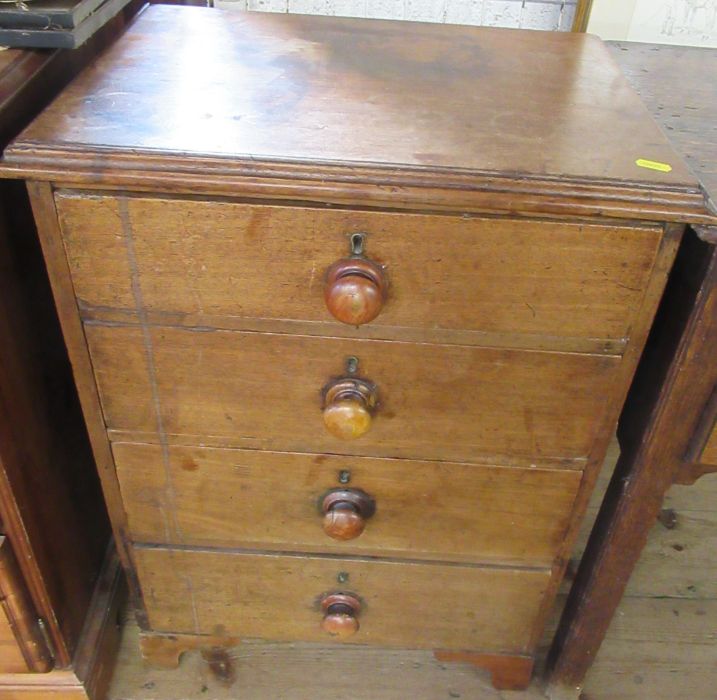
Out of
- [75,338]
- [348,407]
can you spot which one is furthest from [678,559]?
[75,338]

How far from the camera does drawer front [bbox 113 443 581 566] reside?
914mm

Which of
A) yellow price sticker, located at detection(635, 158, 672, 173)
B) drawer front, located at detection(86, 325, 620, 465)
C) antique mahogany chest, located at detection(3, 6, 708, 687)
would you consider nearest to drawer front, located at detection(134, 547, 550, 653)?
antique mahogany chest, located at detection(3, 6, 708, 687)

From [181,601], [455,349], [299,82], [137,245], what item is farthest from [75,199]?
[181,601]

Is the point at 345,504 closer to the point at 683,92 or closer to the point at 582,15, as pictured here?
the point at 683,92

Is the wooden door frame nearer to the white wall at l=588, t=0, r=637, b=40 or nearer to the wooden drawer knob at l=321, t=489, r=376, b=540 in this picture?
the white wall at l=588, t=0, r=637, b=40

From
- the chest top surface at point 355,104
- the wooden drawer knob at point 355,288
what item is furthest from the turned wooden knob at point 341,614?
the chest top surface at point 355,104

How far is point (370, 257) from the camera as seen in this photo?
731 millimetres

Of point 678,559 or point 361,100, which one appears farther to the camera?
point 678,559

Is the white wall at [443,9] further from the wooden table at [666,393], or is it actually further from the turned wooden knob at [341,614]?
the turned wooden knob at [341,614]

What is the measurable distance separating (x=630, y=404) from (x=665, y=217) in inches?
12.5

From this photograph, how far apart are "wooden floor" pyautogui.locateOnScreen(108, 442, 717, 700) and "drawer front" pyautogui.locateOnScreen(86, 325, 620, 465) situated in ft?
1.67

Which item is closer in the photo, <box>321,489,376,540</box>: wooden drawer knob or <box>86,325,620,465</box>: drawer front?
<box>86,325,620,465</box>: drawer front

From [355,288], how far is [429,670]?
31.1 inches

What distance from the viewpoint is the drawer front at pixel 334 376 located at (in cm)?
81
